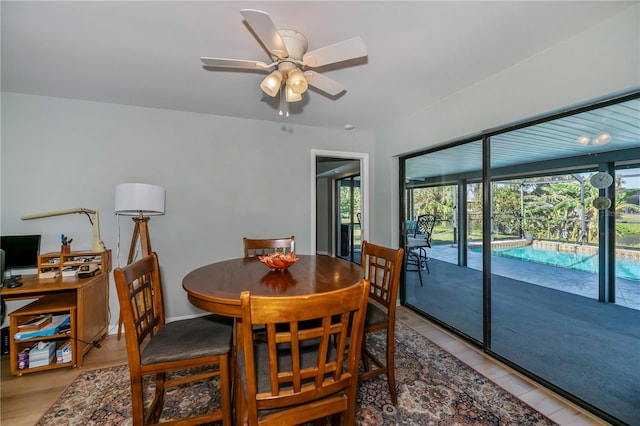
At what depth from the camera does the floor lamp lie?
8.10 feet

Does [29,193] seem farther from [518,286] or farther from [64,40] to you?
[518,286]

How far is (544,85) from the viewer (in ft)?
6.18

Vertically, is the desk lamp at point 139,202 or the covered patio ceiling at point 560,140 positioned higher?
the covered patio ceiling at point 560,140

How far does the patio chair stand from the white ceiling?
151cm

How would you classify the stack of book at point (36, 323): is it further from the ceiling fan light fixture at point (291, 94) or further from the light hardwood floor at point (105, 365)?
the ceiling fan light fixture at point (291, 94)

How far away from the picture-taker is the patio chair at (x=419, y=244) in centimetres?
338

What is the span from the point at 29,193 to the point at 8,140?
53cm

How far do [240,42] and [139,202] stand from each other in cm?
170

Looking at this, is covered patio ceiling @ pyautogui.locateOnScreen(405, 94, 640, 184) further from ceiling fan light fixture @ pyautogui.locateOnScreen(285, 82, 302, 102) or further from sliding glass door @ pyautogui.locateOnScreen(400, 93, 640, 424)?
ceiling fan light fixture @ pyautogui.locateOnScreen(285, 82, 302, 102)

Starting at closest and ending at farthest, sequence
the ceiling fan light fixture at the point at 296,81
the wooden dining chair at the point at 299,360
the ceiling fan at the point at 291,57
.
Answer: the wooden dining chair at the point at 299,360 → the ceiling fan at the point at 291,57 → the ceiling fan light fixture at the point at 296,81

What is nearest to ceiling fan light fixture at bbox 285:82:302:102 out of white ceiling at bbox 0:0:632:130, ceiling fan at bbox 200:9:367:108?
ceiling fan at bbox 200:9:367:108

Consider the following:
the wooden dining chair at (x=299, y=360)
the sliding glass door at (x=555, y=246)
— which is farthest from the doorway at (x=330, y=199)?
the wooden dining chair at (x=299, y=360)

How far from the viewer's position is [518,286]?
105 inches

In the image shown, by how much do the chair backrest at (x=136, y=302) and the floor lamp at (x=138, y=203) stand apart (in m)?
1.01
